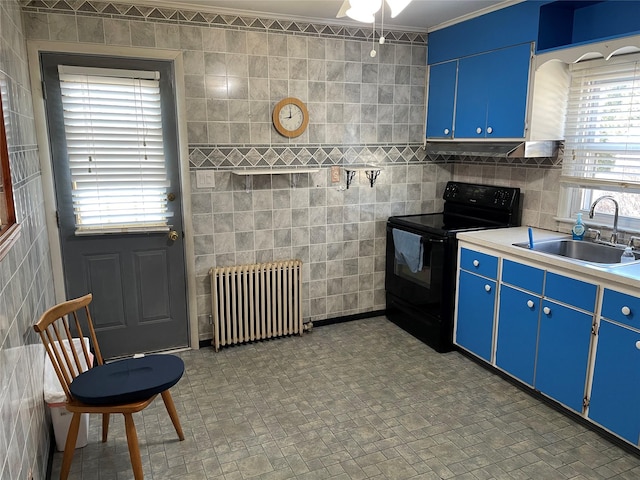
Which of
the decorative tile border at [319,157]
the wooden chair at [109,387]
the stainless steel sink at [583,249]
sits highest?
the decorative tile border at [319,157]

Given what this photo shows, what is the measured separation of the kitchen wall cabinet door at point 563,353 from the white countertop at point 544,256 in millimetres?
236

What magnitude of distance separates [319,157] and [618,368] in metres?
2.44

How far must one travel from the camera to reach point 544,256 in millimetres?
2715

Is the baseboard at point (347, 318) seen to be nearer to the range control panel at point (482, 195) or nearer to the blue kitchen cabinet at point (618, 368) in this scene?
the range control panel at point (482, 195)

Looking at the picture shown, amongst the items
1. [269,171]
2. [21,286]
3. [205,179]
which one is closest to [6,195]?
[21,286]

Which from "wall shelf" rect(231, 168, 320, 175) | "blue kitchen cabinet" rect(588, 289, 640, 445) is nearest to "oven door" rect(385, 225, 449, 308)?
"wall shelf" rect(231, 168, 320, 175)

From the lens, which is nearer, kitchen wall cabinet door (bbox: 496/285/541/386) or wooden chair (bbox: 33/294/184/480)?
wooden chair (bbox: 33/294/184/480)

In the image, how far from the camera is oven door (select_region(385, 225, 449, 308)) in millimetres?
3457

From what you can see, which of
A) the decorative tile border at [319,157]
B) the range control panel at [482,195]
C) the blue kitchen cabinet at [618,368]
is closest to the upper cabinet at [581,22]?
the decorative tile border at [319,157]

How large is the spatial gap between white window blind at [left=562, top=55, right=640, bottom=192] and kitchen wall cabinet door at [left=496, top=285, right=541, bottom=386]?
0.91 meters

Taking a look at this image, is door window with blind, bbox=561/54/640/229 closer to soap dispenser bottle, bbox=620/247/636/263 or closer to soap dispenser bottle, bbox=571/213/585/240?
soap dispenser bottle, bbox=571/213/585/240

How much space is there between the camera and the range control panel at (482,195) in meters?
3.62

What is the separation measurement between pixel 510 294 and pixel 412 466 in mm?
1273

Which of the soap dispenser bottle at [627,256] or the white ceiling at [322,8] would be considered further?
the white ceiling at [322,8]
